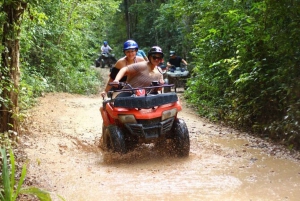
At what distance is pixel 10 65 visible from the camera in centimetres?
665

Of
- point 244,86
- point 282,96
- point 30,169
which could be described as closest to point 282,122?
point 282,96

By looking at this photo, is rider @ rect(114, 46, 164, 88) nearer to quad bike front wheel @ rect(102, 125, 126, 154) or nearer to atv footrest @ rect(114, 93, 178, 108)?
atv footrest @ rect(114, 93, 178, 108)

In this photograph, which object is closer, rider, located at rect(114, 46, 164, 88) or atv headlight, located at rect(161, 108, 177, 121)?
atv headlight, located at rect(161, 108, 177, 121)

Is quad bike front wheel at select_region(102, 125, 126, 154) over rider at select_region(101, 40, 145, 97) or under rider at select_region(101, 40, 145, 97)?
under

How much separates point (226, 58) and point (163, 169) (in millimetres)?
6234

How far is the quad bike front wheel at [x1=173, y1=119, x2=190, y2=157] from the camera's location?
255 inches

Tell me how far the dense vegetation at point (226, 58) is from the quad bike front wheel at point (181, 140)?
5.91 ft

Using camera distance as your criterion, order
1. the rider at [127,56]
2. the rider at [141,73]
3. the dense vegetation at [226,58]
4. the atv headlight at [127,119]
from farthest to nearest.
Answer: the rider at [127,56] → the dense vegetation at [226,58] → the rider at [141,73] → the atv headlight at [127,119]

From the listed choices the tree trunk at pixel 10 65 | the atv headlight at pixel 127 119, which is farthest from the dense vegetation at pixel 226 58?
the atv headlight at pixel 127 119

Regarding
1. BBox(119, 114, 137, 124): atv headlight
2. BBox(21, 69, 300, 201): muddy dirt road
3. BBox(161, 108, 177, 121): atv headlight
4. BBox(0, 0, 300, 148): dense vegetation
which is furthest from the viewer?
BBox(0, 0, 300, 148): dense vegetation

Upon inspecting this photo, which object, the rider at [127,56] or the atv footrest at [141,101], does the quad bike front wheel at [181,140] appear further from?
the rider at [127,56]

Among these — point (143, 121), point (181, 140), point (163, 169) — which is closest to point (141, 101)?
point (143, 121)

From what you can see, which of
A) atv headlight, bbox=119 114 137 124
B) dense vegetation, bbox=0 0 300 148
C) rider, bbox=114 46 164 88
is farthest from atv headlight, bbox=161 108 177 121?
dense vegetation, bbox=0 0 300 148

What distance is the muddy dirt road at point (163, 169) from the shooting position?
4.91 metres
